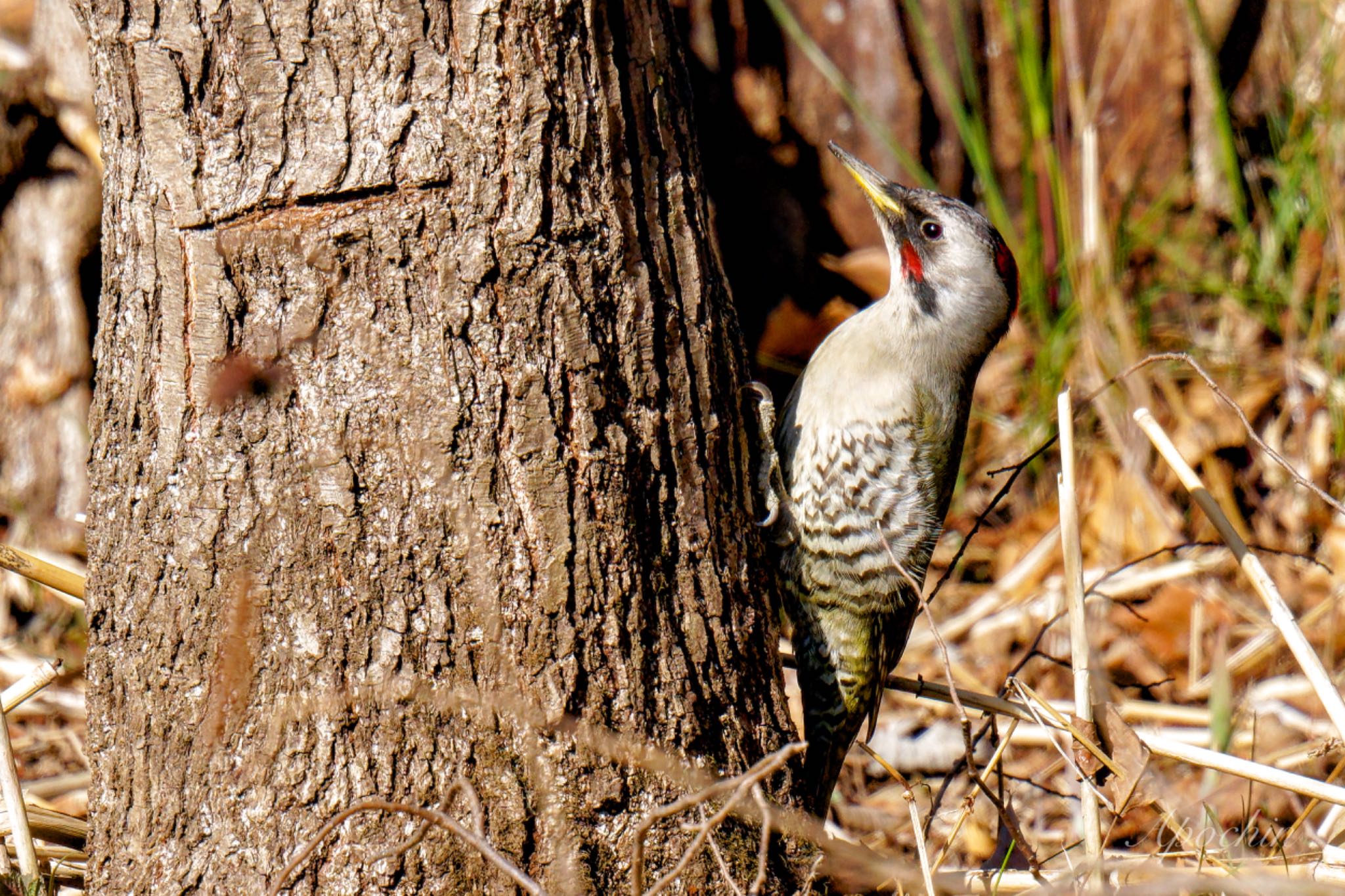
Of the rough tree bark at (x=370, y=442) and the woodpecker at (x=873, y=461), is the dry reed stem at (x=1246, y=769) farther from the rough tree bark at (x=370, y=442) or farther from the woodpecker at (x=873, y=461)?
the rough tree bark at (x=370, y=442)

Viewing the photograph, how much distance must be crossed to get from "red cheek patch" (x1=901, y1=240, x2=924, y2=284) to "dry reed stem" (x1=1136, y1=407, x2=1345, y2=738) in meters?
0.81

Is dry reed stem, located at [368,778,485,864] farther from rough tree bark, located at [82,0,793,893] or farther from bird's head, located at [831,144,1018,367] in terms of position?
bird's head, located at [831,144,1018,367]

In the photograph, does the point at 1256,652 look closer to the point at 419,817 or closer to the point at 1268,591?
the point at 1268,591

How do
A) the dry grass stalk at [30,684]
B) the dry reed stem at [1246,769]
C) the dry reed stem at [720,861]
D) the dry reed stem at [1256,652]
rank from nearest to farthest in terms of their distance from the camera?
the dry reed stem at [720,861] < the dry reed stem at [1246,769] < the dry grass stalk at [30,684] < the dry reed stem at [1256,652]

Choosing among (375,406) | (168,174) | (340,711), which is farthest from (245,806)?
(168,174)

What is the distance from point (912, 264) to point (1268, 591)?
1.25m

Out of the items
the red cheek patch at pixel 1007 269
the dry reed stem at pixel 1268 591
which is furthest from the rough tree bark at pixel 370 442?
the red cheek patch at pixel 1007 269

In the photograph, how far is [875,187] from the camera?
10.8 ft

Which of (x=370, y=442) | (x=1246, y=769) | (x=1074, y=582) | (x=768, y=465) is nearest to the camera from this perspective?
(x=370, y=442)

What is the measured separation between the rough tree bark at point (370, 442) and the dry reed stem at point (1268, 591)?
1.12m

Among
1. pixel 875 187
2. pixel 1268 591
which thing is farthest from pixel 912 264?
pixel 1268 591

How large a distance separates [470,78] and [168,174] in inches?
20.3

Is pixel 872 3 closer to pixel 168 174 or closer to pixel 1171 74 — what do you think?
pixel 1171 74

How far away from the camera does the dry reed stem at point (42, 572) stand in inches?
92.7
